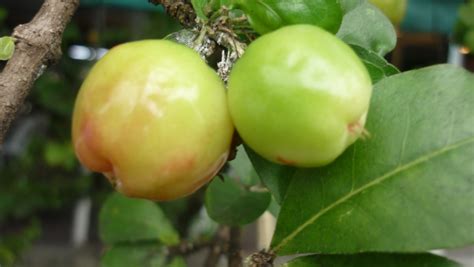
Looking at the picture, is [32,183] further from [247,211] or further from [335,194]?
[335,194]

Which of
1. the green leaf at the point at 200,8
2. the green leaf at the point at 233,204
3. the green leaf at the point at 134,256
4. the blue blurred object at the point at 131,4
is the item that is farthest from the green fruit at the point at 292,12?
the blue blurred object at the point at 131,4

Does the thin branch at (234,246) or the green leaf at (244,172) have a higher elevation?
the green leaf at (244,172)

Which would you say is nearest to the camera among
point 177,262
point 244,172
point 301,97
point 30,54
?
point 301,97

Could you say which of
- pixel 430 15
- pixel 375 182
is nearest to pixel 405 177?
pixel 375 182

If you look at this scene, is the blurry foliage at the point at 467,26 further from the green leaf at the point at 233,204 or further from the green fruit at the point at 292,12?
the green fruit at the point at 292,12

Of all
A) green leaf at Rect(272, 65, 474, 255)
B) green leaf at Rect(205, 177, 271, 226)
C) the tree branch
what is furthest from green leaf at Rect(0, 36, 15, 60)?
green leaf at Rect(205, 177, 271, 226)

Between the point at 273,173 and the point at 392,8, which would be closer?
the point at 273,173

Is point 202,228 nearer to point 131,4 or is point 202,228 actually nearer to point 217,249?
point 217,249
